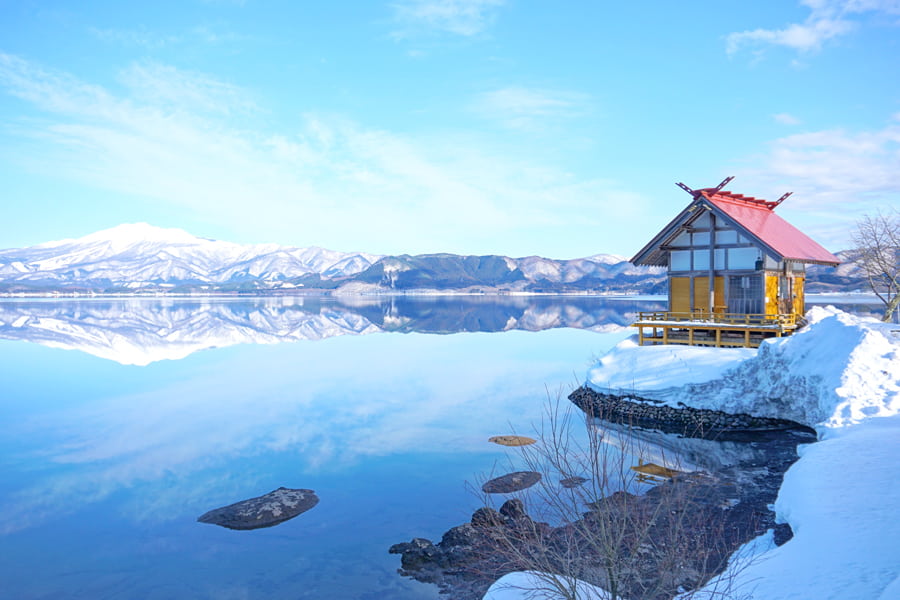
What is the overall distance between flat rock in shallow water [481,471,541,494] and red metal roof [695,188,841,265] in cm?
1914

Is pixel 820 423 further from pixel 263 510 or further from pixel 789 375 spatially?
pixel 263 510

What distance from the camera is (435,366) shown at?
4081cm

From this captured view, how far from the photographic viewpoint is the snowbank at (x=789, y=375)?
17844 mm

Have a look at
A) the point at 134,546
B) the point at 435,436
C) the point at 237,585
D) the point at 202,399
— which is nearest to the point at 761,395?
the point at 435,436

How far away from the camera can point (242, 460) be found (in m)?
19.8

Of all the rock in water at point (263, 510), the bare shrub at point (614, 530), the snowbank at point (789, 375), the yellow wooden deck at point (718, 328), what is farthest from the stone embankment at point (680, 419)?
the rock in water at point (263, 510)

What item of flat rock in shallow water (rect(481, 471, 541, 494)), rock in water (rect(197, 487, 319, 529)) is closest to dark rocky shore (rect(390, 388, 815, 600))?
flat rock in shallow water (rect(481, 471, 541, 494))

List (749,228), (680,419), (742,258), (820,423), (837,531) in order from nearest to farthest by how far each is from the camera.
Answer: (837,531), (820,423), (680,419), (749,228), (742,258)

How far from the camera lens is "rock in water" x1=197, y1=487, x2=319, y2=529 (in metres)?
14.4

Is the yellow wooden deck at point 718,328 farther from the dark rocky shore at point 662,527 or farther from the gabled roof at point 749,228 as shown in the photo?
the dark rocky shore at point 662,527

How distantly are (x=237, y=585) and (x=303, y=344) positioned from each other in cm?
4788

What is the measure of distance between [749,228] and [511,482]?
67.1 feet

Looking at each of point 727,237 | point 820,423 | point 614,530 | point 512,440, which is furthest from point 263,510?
point 727,237

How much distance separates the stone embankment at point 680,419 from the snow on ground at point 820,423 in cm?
34
